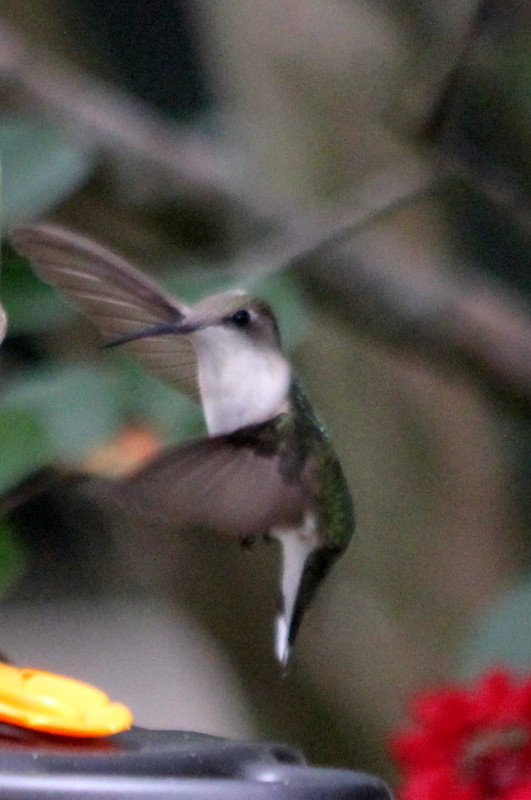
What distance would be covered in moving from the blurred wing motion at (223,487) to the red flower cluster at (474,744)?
38 centimetres

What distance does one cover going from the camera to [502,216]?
2.88 metres

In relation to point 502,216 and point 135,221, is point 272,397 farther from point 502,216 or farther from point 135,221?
point 502,216

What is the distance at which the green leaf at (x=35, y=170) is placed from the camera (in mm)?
1688

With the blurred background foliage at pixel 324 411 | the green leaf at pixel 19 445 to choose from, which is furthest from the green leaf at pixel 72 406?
the blurred background foliage at pixel 324 411

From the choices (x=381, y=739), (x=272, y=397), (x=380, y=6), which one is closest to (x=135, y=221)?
(x=380, y=6)

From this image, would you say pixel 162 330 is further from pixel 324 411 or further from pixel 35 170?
pixel 324 411

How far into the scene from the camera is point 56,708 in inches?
36.6

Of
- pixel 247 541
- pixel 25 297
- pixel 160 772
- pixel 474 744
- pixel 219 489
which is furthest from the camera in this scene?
pixel 25 297

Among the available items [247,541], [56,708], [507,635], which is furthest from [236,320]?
[507,635]

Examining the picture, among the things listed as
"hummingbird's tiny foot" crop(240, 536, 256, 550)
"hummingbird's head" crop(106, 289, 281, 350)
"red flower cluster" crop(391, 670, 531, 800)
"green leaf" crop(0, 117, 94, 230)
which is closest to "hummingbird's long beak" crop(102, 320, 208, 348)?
"hummingbird's head" crop(106, 289, 281, 350)

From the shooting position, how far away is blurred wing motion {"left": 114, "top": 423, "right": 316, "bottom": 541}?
0.94 m

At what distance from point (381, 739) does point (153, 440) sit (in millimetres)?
1816

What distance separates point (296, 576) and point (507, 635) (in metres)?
0.37

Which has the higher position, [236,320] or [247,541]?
[236,320]
